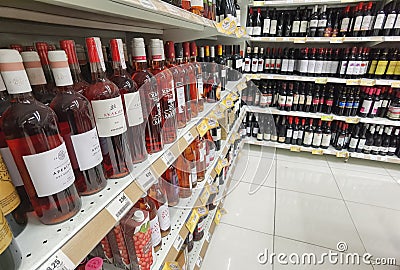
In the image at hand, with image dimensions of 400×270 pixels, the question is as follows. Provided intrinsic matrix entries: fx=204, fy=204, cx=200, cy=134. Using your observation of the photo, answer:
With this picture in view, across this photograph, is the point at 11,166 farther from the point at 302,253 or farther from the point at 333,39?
the point at 333,39

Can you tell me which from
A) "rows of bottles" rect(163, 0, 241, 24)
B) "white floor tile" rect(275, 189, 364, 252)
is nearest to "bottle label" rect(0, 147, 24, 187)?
"rows of bottles" rect(163, 0, 241, 24)

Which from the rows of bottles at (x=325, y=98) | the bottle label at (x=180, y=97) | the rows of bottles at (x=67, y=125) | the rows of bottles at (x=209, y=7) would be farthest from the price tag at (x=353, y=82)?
the rows of bottles at (x=67, y=125)

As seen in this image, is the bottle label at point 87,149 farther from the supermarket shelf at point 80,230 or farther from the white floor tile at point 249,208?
the white floor tile at point 249,208

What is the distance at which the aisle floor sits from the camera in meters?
1.32

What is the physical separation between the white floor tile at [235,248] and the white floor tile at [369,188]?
0.99 m

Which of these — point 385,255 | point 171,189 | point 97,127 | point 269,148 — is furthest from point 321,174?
point 97,127

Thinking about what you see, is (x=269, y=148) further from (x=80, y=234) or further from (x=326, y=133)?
(x=80, y=234)

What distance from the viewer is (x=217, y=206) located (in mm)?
1514

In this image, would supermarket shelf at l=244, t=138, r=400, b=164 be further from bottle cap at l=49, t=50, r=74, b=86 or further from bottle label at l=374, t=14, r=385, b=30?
bottle cap at l=49, t=50, r=74, b=86

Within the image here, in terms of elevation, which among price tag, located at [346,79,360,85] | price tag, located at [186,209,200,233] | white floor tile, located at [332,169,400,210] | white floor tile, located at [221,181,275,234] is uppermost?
price tag, located at [346,79,360,85]

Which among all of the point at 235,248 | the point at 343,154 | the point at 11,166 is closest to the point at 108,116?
the point at 11,166

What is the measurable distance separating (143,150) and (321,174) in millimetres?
2163

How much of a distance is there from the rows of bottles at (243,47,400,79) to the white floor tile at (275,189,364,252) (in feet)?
4.16

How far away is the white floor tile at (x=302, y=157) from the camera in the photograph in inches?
93.2
